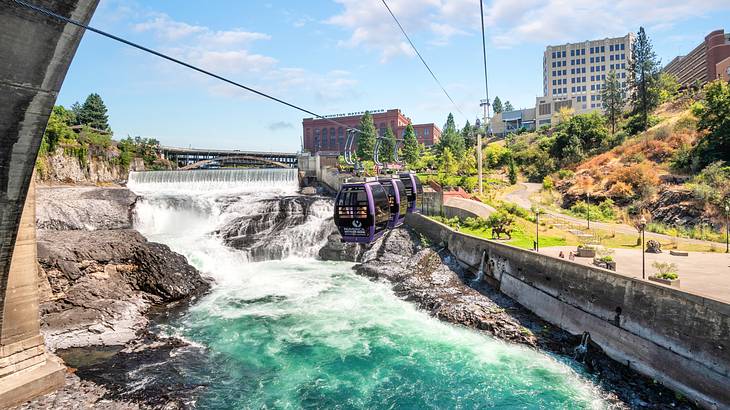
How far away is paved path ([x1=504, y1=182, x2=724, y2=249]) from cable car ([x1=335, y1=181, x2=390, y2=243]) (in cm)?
2309

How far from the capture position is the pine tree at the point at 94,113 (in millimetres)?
86125

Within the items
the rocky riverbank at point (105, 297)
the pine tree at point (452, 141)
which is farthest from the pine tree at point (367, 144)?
the rocky riverbank at point (105, 297)

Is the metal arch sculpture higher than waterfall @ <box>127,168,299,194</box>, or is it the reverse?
the metal arch sculpture

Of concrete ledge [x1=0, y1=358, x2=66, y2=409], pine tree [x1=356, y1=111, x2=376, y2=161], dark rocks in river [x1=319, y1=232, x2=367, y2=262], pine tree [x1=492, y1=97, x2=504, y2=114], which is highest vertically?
pine tree [x1=492, y1=97, x2=504, y2=114]

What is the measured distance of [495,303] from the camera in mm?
24797

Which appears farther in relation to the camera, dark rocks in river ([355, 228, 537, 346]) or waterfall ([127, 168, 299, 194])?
waterfall ([127, 168, 299, 194])

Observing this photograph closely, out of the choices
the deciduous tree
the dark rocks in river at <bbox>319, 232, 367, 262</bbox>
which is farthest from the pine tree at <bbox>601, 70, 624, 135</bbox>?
the deciduous tree

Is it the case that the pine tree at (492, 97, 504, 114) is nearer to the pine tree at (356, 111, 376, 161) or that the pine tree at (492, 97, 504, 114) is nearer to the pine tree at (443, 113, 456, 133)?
the pine tree at (443, 113, 456, 133)

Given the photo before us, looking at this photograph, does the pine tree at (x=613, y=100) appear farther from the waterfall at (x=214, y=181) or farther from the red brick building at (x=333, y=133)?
the red brick building at (x=333, y=133)

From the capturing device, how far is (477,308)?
2375 cm

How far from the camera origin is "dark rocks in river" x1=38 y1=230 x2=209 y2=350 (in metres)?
21.0

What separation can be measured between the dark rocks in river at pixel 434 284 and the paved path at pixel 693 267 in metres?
5.30

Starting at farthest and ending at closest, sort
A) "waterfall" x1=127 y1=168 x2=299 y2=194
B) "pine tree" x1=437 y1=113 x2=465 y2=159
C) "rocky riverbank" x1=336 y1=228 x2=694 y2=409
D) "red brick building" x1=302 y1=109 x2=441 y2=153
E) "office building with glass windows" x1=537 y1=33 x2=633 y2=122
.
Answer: "red brick building" x1=302 y1=109 x2=441 y2=153
"office building with glass windows" x1=537 y1=33 x2=633 y2=122
"pine tree" x1=437 y1=113 x2=465 y2=159
"waterfall" x1=127 y1=168 x2=299 y2=194
"rocky riverbank" x1=336 y1=228 x2=694 y2=409

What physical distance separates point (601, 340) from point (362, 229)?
12.3 meters
